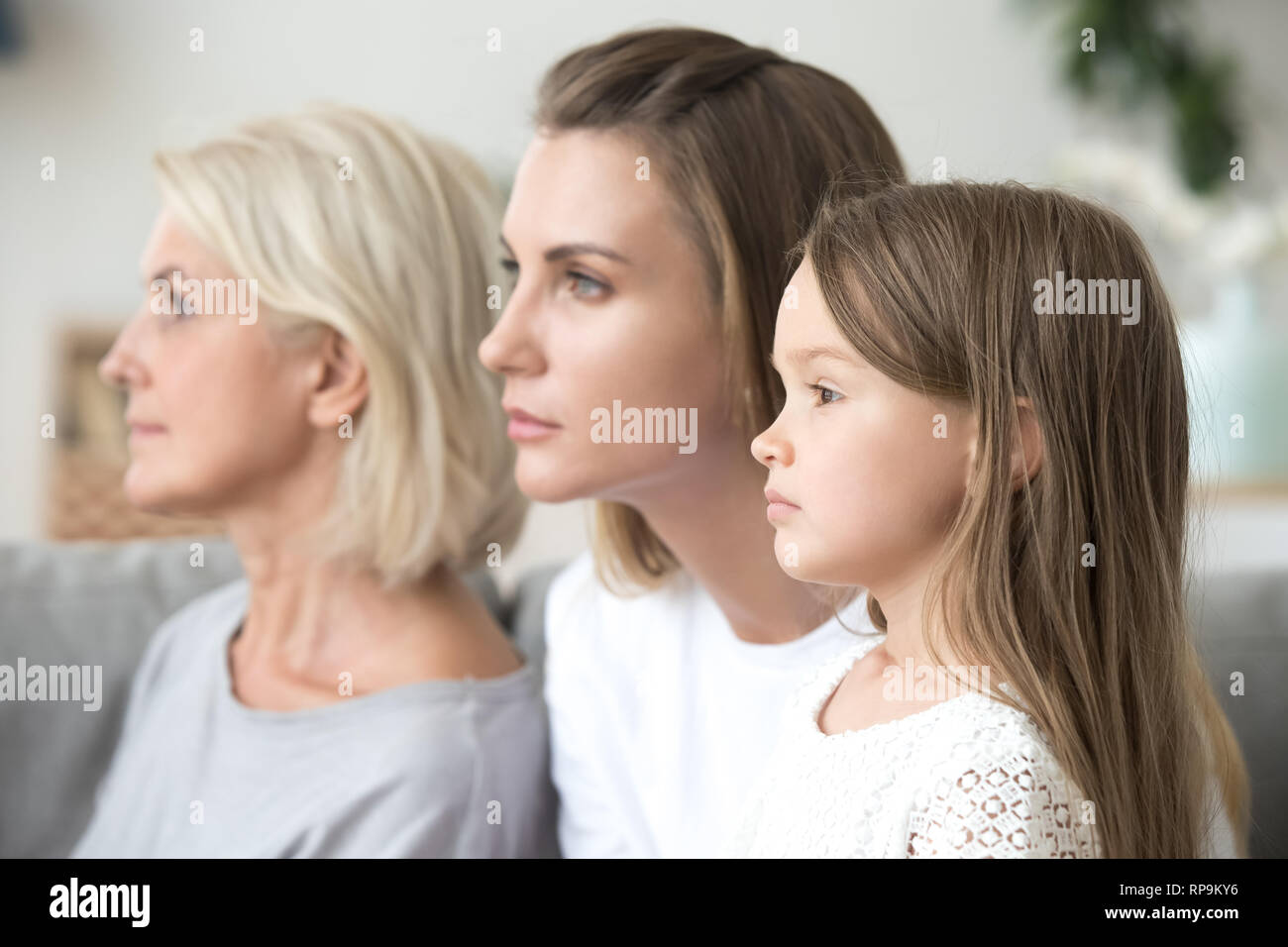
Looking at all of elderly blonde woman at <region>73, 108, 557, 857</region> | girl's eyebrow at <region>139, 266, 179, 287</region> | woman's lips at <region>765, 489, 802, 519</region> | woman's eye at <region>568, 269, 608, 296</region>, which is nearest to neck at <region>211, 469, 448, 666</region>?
elderly blonde woman at <region>73, 108, 557, 857</region>

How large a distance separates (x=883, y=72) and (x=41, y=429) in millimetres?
1099

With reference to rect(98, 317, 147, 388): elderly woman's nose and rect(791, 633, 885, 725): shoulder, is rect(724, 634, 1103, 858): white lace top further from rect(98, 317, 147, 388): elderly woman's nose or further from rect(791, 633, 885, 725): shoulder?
rect(98, 317, 147, 388): elderly woman's nose

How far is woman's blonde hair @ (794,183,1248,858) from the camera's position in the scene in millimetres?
667

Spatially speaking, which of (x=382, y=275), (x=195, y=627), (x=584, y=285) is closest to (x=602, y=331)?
(x=584, y=285)

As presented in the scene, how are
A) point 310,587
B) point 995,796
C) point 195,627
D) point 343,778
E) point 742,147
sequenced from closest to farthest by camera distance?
point 995,796 < point 742,147 < point 343,778 < point 310,587 < point 195,627

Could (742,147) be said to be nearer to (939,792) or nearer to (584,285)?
(584,285)

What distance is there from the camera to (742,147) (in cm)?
86

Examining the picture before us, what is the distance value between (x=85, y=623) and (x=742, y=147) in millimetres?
971

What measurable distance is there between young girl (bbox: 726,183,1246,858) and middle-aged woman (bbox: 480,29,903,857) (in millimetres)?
142

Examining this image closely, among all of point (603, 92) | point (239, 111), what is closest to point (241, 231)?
point (239, 111)

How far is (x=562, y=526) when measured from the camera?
131cm

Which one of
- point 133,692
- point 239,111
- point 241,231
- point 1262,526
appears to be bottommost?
point 133,692

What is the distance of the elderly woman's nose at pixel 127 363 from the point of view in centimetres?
109
